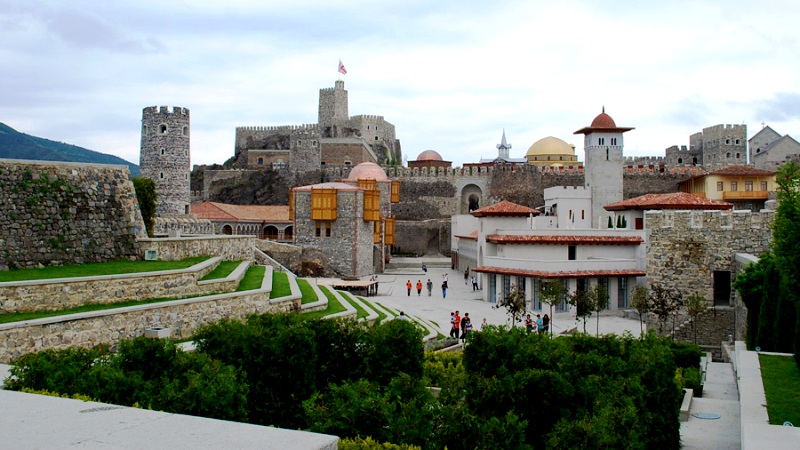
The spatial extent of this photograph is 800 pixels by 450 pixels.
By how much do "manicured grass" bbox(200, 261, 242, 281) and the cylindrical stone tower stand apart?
10.5m

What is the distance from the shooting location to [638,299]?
59.8 ft

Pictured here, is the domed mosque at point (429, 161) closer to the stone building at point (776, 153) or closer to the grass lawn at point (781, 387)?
the stone building at point (776, 153)

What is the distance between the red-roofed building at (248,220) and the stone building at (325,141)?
7834mm

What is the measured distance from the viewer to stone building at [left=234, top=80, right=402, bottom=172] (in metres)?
53.7

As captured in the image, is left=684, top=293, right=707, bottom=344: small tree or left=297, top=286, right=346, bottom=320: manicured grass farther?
left=684, top=293, right=707, bottom=344: small tree

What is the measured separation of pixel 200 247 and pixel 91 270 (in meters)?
4.74

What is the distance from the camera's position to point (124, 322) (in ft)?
38.5

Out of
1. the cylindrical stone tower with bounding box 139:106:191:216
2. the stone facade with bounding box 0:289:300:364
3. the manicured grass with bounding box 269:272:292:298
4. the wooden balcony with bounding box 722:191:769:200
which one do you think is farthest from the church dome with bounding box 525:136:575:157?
the stone facade with bounding box 0:289:300:364

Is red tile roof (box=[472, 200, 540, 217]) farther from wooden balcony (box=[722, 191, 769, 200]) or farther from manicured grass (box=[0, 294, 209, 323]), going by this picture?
wooden balcony (box=[722, 191, 769, 200])

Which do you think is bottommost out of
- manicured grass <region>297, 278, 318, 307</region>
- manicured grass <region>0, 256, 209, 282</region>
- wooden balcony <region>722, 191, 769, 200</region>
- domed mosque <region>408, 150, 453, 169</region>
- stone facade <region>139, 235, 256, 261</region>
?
manicured grass <region>297, 278, 318, 307</region>

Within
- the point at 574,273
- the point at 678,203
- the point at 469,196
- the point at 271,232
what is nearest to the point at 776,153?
the point at 469,196

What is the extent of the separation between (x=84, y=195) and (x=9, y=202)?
1.61m

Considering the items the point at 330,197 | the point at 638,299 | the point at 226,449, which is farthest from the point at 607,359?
the point at 330,197

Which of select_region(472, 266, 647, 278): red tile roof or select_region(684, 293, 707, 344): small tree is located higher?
select_region(472, 266, 647, 278): red tile roof
